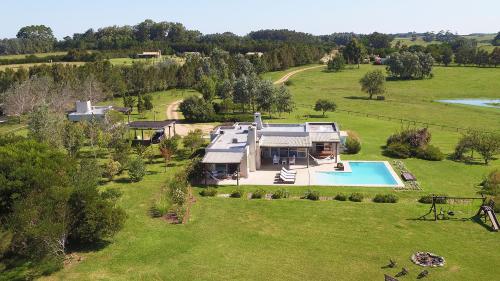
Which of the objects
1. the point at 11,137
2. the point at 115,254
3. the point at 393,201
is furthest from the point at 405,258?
the point at 11,137

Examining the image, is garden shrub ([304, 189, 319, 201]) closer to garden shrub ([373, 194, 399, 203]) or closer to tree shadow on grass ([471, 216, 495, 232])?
garden shrub ([373, 194, 399, 203])

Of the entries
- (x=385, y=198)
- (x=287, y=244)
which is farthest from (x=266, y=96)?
(x=287, y=244)

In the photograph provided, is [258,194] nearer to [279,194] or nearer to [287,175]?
[279,194]

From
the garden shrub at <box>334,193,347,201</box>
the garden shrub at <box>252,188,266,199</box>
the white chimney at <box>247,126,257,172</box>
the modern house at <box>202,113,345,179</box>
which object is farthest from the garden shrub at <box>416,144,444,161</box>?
the garden shrub at <box>252,188,266,199</box>

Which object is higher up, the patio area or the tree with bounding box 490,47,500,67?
the tree with bounding box 490,47,500,67

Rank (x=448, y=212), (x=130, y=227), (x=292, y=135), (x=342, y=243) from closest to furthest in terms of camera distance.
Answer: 1. (x=342, y=243)
2. (x=130, y=227)
3. (x=448, y=212)
4. (x=292, y=135)

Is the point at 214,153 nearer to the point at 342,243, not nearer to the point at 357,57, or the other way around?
the point at 342,243
